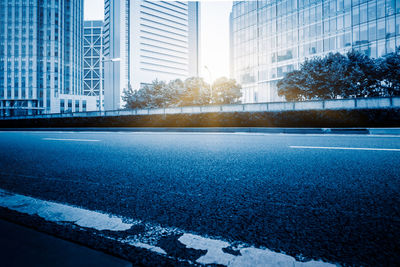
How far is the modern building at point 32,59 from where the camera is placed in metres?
73.6

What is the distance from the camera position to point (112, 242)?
1.21 meters

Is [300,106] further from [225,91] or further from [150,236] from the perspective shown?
[225,91]

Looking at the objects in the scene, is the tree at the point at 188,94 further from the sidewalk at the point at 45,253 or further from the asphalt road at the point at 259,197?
the sidewalk at the point at 45,253

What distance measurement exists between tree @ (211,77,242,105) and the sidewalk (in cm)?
3556

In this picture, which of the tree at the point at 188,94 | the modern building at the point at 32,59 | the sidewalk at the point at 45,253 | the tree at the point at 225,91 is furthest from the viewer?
the modern building at the point at 32,59

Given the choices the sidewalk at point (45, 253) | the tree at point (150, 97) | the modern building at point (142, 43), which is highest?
the modern building at point (142, 43)

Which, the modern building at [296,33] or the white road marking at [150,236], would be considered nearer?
the white road marking at [150,236]

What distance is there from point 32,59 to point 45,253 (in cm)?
9654

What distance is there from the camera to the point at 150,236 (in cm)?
127

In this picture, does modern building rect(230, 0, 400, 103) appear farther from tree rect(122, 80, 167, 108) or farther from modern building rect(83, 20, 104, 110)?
modern building rect(83, 20, 104, 110)

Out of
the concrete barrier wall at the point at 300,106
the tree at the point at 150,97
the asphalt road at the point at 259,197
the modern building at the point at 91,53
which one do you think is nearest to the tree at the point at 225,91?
the tree at the point at 150,97

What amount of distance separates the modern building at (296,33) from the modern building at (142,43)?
139 feet

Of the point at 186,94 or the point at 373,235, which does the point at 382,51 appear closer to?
the point at 186,94

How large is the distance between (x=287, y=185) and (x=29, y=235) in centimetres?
205
